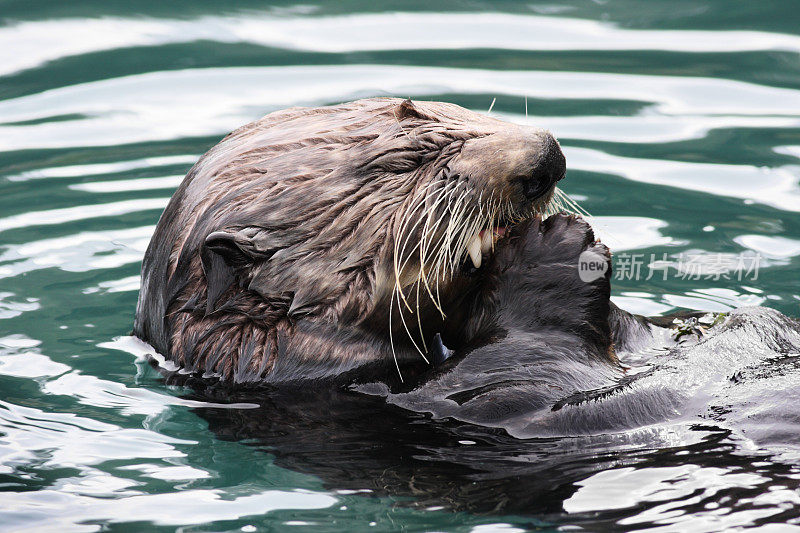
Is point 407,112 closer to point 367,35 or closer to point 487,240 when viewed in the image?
point 487,240

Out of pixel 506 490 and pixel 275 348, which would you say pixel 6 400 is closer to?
pixel 275 348

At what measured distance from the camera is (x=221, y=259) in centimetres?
428

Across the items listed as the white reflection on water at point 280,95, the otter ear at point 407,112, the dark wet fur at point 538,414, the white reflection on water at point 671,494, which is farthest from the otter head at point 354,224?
the white reflection on water at point 280,95

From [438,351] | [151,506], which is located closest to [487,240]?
[438,351]

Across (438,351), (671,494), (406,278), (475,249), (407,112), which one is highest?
(407,112)

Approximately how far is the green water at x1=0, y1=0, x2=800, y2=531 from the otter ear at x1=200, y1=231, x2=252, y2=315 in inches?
23.6

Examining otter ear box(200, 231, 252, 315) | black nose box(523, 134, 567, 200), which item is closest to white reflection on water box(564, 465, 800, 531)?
black nose box(523, 134, 567, 200)

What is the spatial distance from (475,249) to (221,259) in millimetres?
1057

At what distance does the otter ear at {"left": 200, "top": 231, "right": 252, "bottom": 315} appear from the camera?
420cm

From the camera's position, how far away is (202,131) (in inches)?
330

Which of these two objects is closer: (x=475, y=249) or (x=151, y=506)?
(x=151, y=506)

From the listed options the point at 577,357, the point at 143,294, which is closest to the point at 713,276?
the point at 577,357

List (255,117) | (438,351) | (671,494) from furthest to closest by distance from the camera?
1. (255,117)
2. (438,351)
3. (671,494)

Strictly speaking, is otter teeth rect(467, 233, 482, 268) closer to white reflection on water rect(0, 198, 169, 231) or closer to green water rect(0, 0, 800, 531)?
green water rect(0, 0, 800, 531)
